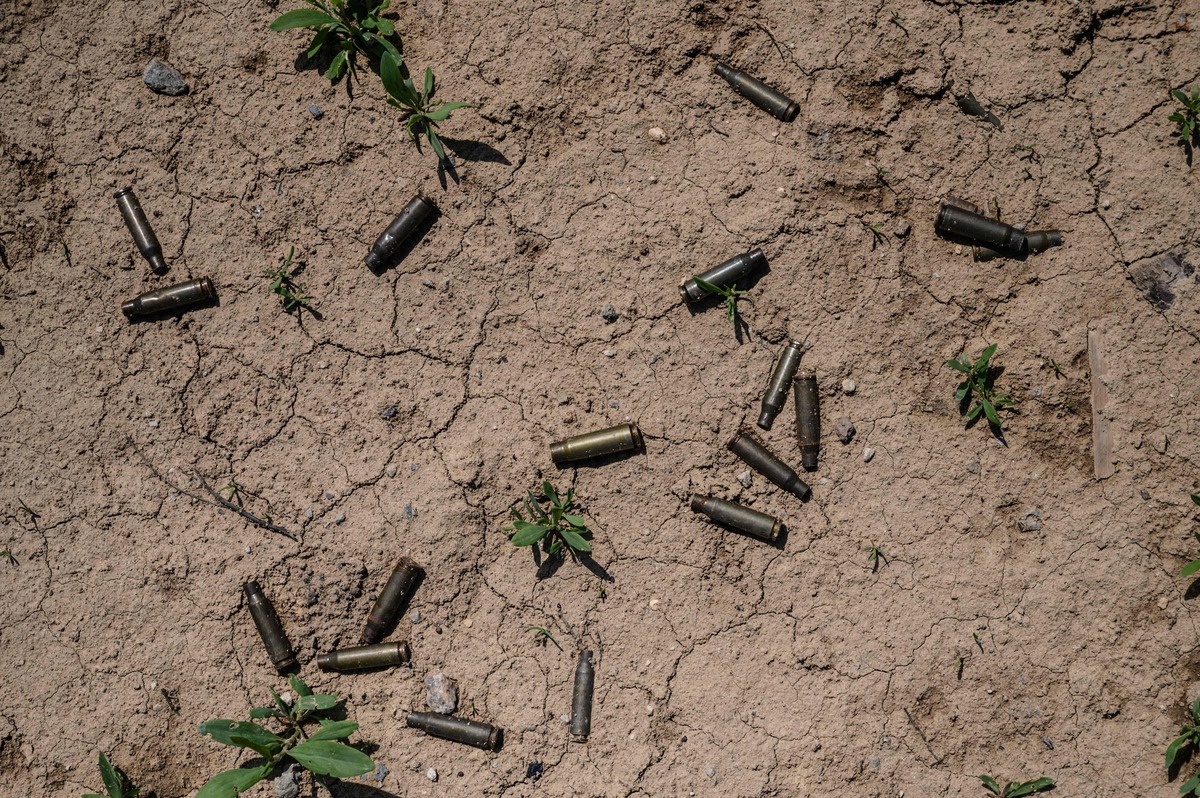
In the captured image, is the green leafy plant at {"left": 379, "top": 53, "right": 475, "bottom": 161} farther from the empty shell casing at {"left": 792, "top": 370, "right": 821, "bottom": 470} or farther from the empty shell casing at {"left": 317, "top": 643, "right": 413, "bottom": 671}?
the empty shell casing at {"left": 317, "top": 643, "right": 413, "bottom": 671}

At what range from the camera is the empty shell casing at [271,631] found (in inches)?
171

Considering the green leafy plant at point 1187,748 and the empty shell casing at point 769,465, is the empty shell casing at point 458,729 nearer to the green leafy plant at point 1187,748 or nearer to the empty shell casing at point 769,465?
the empty shell casing at point 769,465

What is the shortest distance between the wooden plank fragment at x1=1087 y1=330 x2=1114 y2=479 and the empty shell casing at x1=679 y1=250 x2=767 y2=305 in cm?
208

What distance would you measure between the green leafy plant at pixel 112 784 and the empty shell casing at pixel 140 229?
299 cm

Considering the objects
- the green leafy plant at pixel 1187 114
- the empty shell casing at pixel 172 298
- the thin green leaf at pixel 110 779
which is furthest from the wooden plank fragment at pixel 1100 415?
the thin green leaf at pixel 110 779

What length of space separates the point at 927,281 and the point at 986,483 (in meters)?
1.26

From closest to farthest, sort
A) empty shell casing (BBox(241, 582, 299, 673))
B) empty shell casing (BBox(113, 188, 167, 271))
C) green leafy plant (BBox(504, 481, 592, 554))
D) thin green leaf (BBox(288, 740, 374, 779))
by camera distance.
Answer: thin green leaf (BBox(288, 740, 374, 779))
green leafy plant (BBox(504, 481, 592, 554))
empty shell casing (BBox(241, 582, 299, 673))
empty shell casing (BBox(113, 188, 167, 271))

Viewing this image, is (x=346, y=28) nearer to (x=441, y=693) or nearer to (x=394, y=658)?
(x=394, y=658)

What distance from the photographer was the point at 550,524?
430 cm

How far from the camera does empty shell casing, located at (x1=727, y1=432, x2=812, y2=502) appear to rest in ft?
14.1

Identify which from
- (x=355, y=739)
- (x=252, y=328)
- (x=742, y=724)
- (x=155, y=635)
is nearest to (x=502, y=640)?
(x=355, y=739)

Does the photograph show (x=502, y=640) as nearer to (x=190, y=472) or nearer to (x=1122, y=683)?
(x=190, y=472)

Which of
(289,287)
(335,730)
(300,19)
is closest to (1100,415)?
(335,730)

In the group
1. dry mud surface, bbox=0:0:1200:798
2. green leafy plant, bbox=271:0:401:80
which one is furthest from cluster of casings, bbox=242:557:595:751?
green leafy plant, bbox=271:0:401:80
